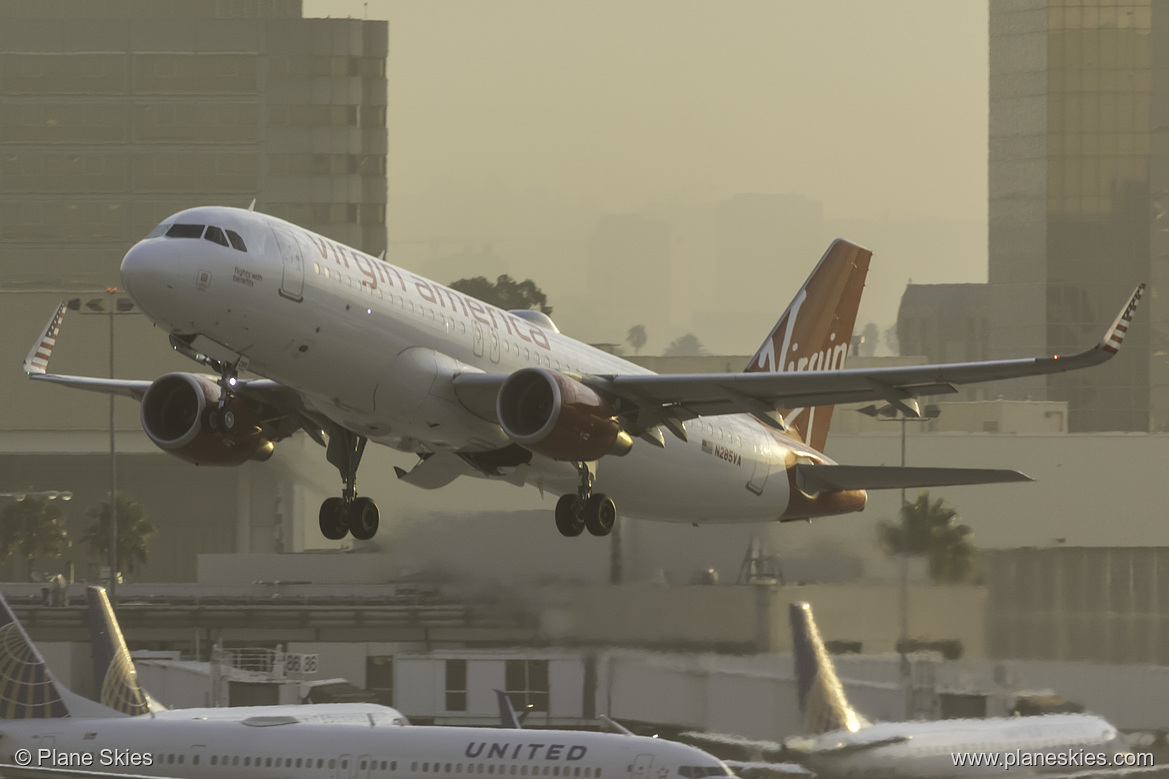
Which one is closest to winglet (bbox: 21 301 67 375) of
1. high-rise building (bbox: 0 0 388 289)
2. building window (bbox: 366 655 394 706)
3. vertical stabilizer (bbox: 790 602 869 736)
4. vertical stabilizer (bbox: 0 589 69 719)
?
vertical stabilizer (bbox: 0 589 69 719)

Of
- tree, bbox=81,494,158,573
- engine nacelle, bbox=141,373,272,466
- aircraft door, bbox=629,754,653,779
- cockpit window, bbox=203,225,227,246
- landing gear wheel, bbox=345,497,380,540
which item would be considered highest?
cockpit window, bbox=203,225,227,246

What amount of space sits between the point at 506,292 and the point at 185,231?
316 ft

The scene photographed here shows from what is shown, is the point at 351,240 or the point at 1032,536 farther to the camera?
the point at 351,240

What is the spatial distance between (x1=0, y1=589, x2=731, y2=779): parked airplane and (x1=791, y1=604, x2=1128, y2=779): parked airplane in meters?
6.22

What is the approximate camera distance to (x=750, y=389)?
30.7 m

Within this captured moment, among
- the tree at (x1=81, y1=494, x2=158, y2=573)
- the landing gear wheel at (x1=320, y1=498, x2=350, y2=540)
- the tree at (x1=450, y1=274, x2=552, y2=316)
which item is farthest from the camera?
the tree at (x1=450, y1=274, x2=552, y2=316)

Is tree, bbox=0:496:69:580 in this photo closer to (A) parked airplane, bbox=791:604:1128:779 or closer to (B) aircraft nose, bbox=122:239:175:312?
(A) parked airplane, bbox=791:604:1128:779

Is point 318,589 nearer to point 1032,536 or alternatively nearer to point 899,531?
point 899,531

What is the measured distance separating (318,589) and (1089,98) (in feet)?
458

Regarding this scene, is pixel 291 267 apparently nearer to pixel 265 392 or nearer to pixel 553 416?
pixel 553 416

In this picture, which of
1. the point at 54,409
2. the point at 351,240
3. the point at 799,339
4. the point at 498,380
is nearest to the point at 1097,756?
the point at 799,339

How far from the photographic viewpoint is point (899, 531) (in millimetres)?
50781

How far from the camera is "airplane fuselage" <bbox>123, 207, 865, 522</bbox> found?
88.3 feet

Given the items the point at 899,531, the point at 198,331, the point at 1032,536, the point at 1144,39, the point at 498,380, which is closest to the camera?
the point at 198,331
